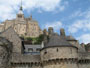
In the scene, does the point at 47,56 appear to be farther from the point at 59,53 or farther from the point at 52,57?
the point at 59,53

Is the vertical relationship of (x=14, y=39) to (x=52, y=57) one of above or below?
above

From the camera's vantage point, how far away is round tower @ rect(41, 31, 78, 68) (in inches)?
1075

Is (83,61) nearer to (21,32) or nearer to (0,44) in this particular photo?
(0,44)

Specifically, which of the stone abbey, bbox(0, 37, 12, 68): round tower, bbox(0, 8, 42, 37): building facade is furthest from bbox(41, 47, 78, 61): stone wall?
A: bbox(0, 8, 42, 37): building facade

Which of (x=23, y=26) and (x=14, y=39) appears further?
(x=23, y=26)

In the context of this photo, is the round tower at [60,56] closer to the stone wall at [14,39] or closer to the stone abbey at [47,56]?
the stone abbey at [47,56]

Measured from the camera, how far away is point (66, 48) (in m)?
27.7

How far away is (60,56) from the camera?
27266 millimetres

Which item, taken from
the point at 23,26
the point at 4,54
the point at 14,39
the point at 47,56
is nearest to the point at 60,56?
the point at 47,56

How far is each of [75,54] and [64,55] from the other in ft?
7.89

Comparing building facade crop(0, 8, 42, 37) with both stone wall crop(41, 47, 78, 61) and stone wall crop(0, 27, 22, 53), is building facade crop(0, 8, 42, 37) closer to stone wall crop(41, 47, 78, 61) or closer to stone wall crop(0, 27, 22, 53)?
stone wall crop(0, 27, 22, 53)

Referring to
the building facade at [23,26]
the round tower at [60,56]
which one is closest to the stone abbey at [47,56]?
the round tower at [60,56]

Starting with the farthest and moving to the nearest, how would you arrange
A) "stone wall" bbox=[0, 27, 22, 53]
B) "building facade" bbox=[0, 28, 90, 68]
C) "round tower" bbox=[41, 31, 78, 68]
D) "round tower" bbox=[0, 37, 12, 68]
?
"stone wall" bbox=[0, 27, 22, 53]
"round tower" bbox=[0, 37, 12, 68]
"building facade" bbox=[0, 28, 90, 68]
"round tower" bbox=[41, 31, 78, 68]

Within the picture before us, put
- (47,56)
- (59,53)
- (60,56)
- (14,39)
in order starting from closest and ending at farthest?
(60,56) → (59,53) → (47,56) → (14,39)
